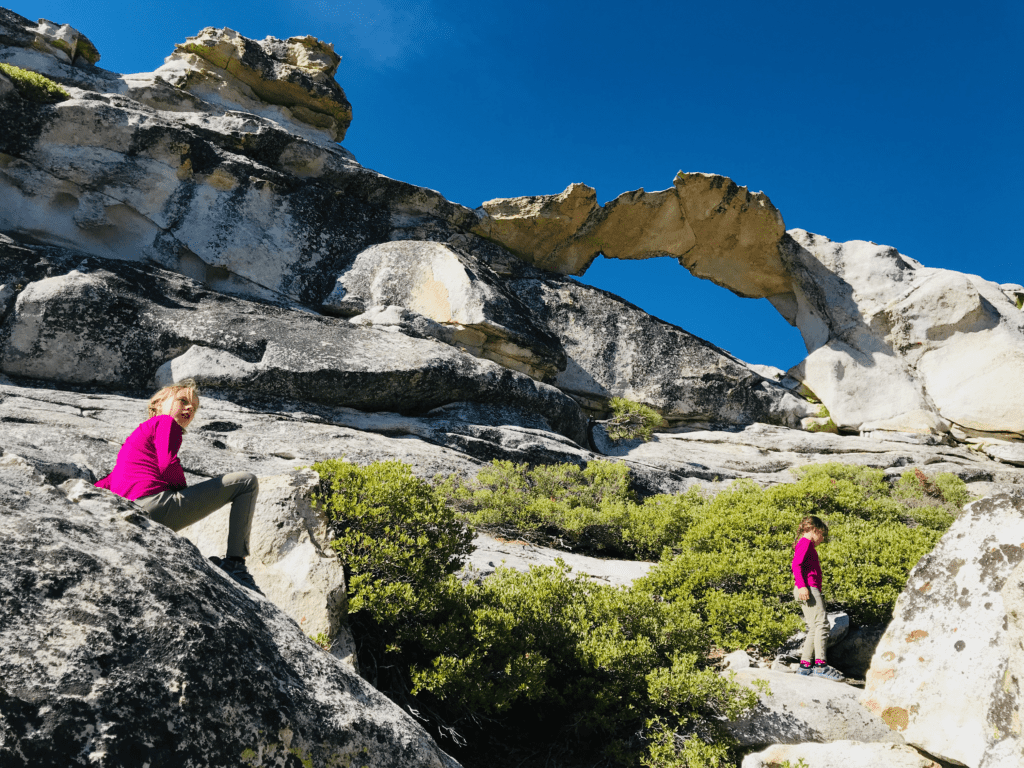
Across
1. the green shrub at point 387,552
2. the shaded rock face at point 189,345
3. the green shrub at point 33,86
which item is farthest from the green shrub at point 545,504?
the green shrub at point 33,86

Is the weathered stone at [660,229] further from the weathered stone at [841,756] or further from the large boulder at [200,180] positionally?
the weathered stone at [841,756]

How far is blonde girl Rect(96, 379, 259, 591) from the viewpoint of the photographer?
4.86 meters

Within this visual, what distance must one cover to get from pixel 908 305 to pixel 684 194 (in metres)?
8.86

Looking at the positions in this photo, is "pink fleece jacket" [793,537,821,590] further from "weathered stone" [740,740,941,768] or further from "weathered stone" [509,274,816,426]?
"weathered stone" [509,274,816,426]

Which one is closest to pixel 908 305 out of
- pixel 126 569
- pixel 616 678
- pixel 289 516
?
pixel 616 678

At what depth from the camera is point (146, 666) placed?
2576 millimetres

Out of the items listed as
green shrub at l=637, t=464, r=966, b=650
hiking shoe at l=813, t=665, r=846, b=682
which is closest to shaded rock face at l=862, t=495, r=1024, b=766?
hiking shoe at l=813, t=665, r=846, b=682

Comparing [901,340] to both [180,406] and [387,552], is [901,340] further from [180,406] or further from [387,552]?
[180,406]

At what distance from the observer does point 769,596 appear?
8.28 metres

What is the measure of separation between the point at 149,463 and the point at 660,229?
23130mm

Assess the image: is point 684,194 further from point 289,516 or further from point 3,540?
point 3,540

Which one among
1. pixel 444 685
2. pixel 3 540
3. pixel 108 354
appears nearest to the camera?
pixel 3 540

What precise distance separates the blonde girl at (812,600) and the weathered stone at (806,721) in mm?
1081

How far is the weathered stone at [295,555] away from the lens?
535 centimetres
